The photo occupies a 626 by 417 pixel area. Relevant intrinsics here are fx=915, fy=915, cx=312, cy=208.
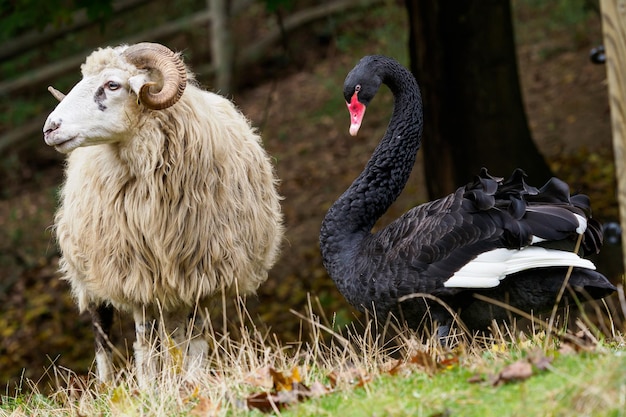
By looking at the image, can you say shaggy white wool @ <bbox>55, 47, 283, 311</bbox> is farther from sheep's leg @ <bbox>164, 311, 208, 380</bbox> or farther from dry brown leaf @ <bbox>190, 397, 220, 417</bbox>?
dry brown leaf @ <bbox>190, 397, 220, 417</bbox>

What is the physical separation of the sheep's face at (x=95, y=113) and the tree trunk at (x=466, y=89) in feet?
13.0

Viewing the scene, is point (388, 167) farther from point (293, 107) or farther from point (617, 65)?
point (293, 107)

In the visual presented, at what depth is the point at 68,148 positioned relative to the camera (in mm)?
6000

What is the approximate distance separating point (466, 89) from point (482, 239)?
435 centimetres

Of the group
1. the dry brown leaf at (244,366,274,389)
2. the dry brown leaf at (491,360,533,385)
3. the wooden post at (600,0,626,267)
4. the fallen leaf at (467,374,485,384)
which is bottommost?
the dry brown leaf at (244,366,274,389)

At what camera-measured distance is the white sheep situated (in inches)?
243

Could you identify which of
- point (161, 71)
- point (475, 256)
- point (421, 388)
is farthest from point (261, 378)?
point (161, 71)

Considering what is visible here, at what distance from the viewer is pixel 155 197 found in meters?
6.44

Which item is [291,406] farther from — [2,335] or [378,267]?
[2,335]

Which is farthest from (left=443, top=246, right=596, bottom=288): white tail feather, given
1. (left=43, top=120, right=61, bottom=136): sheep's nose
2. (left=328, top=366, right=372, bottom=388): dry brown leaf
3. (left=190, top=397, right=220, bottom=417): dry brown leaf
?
(left=43, top=120, right=61, bottom=136): sheep's nose

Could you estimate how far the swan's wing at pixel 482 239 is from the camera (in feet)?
17.2

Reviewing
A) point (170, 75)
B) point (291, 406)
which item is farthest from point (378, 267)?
point (170, 75)

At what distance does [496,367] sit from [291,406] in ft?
3.14

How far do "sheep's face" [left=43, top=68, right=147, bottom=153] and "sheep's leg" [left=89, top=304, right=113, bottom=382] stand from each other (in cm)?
173
